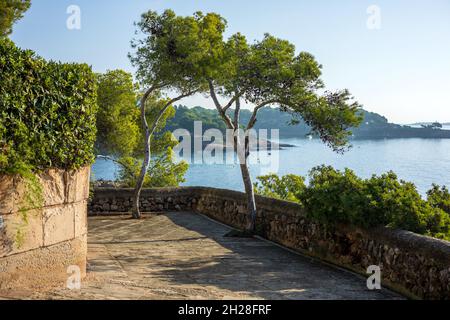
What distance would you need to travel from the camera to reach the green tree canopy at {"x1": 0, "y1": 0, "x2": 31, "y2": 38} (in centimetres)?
1570

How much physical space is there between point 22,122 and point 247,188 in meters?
8.48

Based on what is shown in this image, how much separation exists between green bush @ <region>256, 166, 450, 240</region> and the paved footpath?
1.10 meters

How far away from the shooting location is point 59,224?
23.7ft

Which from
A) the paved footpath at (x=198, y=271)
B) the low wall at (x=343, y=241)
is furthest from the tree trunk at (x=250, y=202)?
the paved footpath at (x=198, y=271)

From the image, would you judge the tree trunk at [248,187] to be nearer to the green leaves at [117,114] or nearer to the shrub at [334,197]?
the shrub at [334,197]

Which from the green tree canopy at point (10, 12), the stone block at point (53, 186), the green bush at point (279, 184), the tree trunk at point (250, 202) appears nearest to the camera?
the stone block at point (53, 186)

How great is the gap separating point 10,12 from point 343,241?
488 inches

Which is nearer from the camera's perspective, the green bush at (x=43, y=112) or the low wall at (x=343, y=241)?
the green bush at (x=43, y=112)

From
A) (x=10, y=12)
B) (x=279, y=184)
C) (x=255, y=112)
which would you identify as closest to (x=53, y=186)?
(x=255, y=112)

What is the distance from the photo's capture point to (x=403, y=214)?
884 cm

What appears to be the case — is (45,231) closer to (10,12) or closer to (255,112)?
(255,112)

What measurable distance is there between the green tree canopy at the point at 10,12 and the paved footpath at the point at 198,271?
668 cm

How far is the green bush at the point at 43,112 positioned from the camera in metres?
6.39
